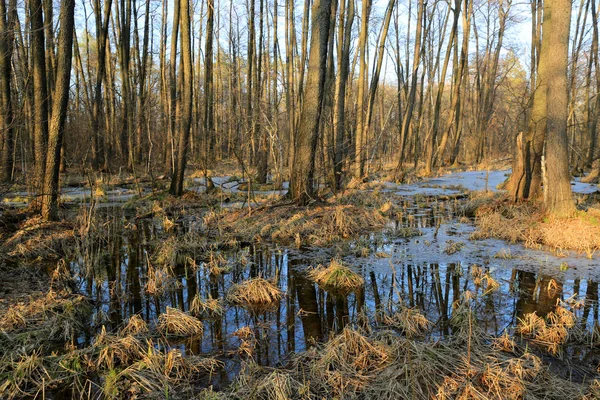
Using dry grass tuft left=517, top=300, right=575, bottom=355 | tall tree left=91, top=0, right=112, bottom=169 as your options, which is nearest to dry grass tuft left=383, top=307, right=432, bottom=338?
dry grass tuft left=517, top=300, right=575, bottom=355

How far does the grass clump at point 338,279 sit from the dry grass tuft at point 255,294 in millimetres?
727

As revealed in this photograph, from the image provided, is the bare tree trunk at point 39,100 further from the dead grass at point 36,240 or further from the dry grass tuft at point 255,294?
the dry grass tuft at point 255,294

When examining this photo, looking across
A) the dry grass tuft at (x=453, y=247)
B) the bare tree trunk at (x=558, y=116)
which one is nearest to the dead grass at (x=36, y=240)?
the dry grass tuft at (x=453, y=247)

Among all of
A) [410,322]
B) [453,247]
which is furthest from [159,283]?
[453,247]

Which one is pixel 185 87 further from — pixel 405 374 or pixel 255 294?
pixel 405 374

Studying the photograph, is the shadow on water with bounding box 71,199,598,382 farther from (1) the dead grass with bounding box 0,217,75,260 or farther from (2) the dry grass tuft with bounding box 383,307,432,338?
(1) the dead grass with bounding box 0,217,75,260

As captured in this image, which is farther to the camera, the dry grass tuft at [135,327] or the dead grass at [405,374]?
the dry grass tuft at [135,327]

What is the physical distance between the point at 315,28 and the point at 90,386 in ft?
29.8

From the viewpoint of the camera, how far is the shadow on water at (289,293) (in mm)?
4270

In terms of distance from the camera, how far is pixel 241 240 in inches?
337

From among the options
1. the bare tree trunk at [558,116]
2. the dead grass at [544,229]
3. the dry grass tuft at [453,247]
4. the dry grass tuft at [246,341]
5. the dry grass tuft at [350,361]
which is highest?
the bare tree trunk at [558,116]

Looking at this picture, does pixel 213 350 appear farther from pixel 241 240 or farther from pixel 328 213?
pixel 328 213

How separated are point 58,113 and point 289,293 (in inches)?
259

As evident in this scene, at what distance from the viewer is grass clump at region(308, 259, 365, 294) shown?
5.64 metres
